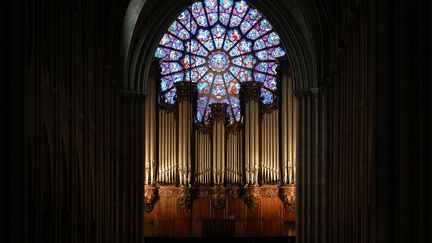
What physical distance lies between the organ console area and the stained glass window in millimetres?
498

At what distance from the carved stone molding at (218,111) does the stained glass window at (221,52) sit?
12.2 inches

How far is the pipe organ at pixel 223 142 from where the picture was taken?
113 feet

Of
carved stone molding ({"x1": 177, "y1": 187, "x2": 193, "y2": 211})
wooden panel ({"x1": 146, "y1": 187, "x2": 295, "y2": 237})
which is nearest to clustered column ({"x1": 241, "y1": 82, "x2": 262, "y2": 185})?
wooden panel ({"x1": 146, "y1": 187, "x2": 295, "y2": 237})

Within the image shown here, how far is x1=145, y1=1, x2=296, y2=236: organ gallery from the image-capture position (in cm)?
3453

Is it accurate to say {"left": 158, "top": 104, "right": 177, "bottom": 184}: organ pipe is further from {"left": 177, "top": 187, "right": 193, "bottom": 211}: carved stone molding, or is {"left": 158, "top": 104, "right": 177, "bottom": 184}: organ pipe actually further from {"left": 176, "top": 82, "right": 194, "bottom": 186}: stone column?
{"left": 177, "top": 187, "right": 193, "bottom": 211}: carved stone molding

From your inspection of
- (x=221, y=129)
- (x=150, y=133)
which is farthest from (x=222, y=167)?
(x=150, y=133)

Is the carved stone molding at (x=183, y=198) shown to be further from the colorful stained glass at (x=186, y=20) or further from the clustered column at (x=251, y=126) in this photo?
the colorful stained glass at (x=186, y=20)

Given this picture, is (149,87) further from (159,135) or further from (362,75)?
(362,75)

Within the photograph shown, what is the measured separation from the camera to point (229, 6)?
35.8m

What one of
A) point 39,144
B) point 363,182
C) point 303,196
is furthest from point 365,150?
point 303,196

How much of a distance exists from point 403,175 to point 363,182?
3.34 meters

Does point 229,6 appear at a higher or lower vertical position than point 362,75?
higher

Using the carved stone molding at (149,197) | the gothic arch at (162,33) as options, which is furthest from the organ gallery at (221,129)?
the gothic arch at (162,33)

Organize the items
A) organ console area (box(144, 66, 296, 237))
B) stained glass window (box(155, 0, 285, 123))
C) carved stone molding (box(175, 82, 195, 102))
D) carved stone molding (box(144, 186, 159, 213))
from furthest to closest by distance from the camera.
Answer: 1. stained glass window (box(155, 0, 285, 123))
2. carved stone molding (box(175, 82, 195, 102))
3. organ console area (box(144, 66, 296, 237))
4. carved stone molding (box(144, 186, 159, 213))
